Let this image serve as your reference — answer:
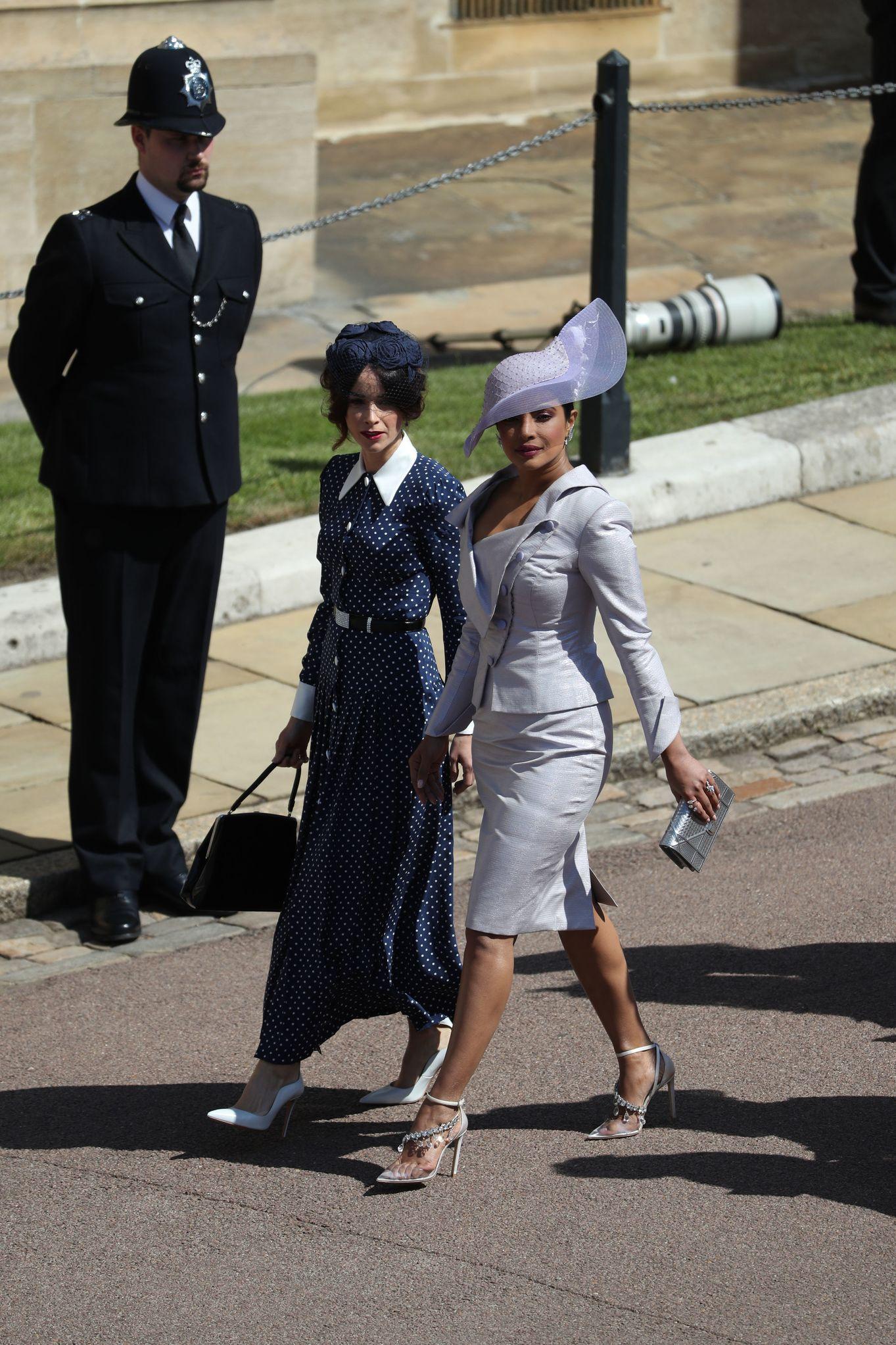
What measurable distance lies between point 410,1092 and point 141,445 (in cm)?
199

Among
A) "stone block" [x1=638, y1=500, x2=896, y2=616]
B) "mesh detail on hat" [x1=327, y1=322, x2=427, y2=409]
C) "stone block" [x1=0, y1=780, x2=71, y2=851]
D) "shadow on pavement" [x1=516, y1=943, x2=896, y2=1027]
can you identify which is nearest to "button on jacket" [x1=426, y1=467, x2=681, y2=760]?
"mesh detail on hat" [x1=327, y1=322, x2=427, y2=409]

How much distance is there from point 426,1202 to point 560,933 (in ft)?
2.04

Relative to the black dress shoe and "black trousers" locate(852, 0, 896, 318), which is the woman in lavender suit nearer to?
the black dress shoe

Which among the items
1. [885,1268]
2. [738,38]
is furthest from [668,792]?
[738,38]

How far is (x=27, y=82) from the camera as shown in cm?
1224

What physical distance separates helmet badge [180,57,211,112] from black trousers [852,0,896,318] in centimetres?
630

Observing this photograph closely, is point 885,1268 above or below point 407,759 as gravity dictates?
below

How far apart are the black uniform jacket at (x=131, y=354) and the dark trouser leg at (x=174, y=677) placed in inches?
6.5

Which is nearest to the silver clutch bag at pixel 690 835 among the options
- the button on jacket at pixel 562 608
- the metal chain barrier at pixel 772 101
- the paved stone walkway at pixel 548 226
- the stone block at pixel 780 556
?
the button on jacket at pixel 562 608

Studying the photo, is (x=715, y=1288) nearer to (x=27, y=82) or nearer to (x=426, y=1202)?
(x=426, y=1202)

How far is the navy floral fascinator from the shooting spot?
4.56 meters

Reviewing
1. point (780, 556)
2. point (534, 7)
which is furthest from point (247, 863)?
point (534, 7)

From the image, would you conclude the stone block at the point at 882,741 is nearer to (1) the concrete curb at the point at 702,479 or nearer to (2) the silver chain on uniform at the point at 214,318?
(1) the concrete curb at the point at 702,479

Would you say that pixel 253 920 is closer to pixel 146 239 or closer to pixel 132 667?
pixel 132 667
